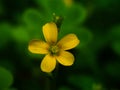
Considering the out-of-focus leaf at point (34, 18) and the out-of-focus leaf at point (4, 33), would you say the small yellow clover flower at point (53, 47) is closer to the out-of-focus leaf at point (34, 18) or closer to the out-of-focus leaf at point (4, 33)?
the out-of-focus leaf at point (34, 18)

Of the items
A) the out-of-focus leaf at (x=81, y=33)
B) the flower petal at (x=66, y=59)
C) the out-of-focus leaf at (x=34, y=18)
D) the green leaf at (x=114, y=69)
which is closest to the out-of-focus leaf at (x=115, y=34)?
the green leaf at (x=114, y=69)

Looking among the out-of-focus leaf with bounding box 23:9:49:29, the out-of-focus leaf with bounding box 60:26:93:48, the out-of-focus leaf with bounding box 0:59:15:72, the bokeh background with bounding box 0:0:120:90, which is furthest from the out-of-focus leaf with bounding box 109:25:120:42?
the out-of-focus leaf with bounding box 0:59:15:72

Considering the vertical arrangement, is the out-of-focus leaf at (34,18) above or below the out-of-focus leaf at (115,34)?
above

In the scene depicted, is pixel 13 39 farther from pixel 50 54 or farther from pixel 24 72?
pixel 50 54

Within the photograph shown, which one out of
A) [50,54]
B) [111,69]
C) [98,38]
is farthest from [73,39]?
[98,38]

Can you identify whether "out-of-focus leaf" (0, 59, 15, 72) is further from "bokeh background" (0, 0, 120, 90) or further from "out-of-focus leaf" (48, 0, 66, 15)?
"out-of-focus leaf" (48, 0, 66, 15)

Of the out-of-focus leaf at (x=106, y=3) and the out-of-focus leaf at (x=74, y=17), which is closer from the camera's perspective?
the out-of-focus leaf at (x=74, y=17)
